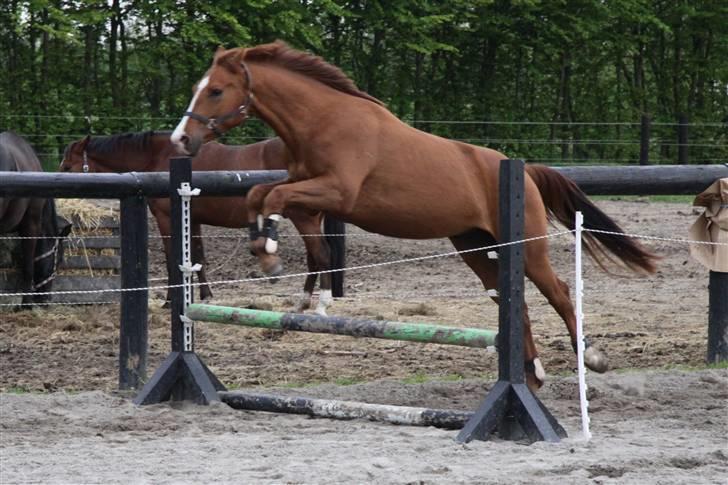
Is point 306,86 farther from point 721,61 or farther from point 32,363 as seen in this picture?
point 721,61

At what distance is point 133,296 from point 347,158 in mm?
1919

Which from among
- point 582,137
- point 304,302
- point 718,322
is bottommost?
point 304,302

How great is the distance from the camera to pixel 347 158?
6090mm

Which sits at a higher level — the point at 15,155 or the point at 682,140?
the point at 682,140

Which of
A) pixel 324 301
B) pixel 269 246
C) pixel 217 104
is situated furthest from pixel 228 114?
pixel 324 301

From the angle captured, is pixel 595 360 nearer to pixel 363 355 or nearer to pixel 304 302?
pixel 363 355

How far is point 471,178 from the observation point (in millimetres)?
6395

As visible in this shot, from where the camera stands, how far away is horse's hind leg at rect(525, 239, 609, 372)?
6469mm

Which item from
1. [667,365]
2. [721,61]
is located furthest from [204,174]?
[721,61]

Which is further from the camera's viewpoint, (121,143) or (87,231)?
(121,143)

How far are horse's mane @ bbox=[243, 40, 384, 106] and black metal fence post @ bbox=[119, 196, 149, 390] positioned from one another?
1442 mm

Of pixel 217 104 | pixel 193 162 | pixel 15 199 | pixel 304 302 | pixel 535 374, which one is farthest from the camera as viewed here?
pixel 193 162

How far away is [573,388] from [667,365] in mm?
1139

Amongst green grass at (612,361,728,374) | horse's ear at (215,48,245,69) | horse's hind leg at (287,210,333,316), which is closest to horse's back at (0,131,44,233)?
horse's hind leg at (287,210,333,316)
